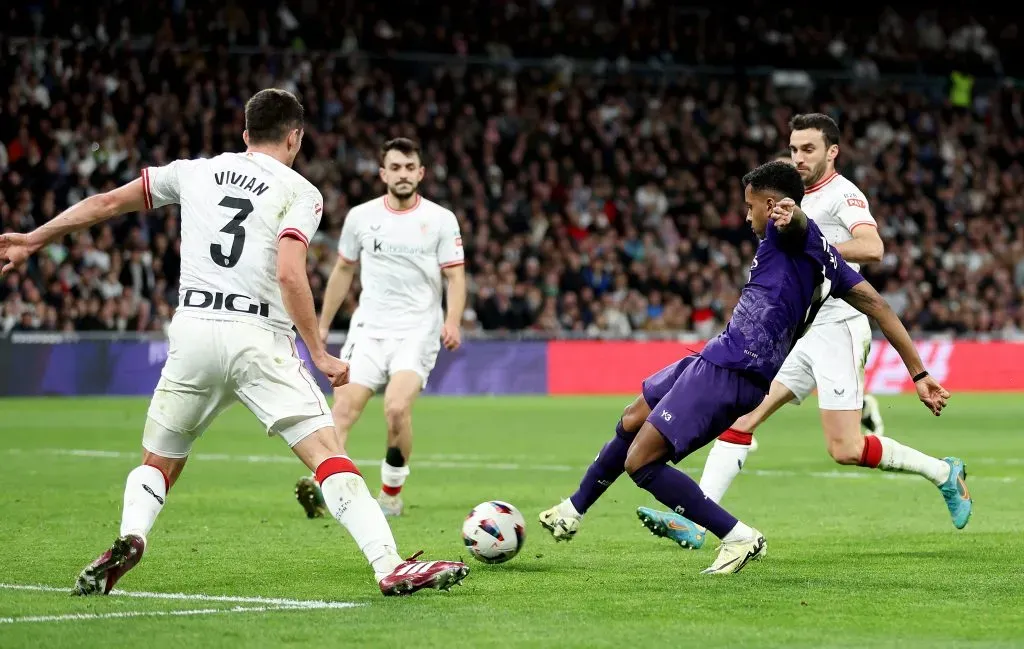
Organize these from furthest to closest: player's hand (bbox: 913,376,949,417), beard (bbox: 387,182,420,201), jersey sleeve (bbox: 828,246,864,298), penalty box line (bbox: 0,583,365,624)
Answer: beard (bbox: 387,182,420,201) → player's hand (bbox: 913,376,949,417) → jersey sleeve (bbox: 828,246,864,298) → penalty box line (bbox: 0,583,365,624)

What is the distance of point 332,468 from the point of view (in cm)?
711

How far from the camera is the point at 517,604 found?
6.97 meters

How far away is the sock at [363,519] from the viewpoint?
276 inches

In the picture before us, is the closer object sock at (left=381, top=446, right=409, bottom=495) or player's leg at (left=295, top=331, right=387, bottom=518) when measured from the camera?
sock at (left=381, top=446, right=409, bottom=495)

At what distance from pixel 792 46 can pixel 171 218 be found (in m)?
18.8

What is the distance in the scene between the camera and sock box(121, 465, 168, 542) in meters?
7.18

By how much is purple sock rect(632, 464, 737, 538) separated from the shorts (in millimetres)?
112

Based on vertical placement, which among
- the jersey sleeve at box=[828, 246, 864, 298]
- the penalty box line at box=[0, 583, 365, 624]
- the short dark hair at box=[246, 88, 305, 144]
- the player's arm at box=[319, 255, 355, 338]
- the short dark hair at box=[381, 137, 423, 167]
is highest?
the short dark hair at box=[246, 88, 305, 144]

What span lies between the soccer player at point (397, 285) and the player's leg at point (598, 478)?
10.0ft

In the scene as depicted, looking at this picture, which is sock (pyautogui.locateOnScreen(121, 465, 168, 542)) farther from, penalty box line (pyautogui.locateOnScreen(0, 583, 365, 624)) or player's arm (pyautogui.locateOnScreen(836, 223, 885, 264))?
player's arm (pyautogui.locateOnScreen(836, 223, 885, 264))

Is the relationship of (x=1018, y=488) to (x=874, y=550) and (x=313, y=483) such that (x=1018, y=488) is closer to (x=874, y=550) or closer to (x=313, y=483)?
(x=874, y=550)

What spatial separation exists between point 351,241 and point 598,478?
4.10 meters

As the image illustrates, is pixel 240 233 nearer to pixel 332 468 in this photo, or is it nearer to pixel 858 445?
pixel 332 468

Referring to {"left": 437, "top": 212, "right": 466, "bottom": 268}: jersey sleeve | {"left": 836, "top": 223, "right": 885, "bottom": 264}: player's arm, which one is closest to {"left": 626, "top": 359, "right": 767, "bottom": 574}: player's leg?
{"left": 836, "top": 223, "right": 885, "bottom": 264}: player's arm
